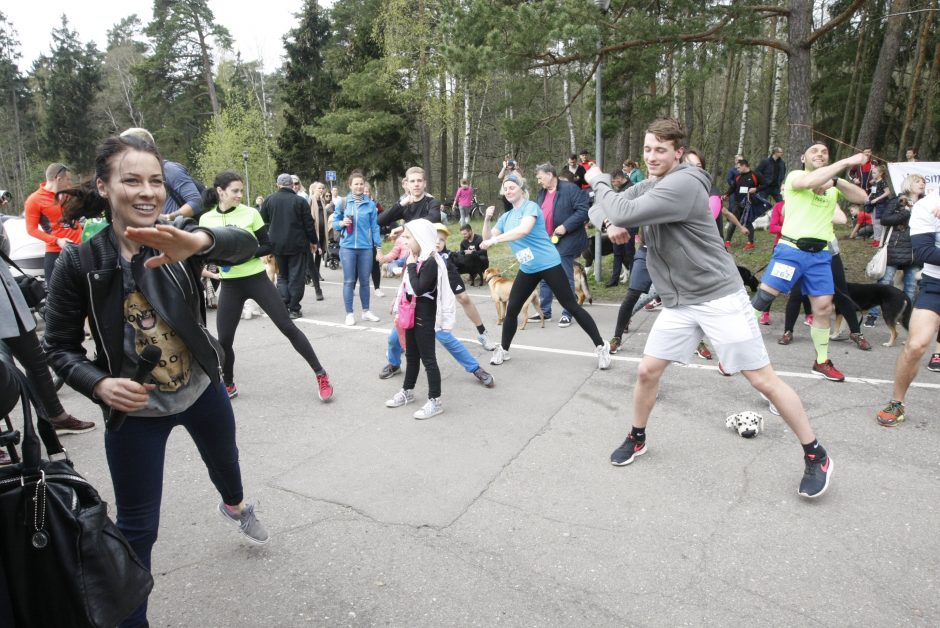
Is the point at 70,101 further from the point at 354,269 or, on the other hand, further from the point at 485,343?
the point at 485,343

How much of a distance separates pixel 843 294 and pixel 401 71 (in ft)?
84.3

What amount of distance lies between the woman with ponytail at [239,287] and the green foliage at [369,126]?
24.3m

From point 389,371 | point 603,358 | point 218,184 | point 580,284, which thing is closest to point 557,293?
point 603,358

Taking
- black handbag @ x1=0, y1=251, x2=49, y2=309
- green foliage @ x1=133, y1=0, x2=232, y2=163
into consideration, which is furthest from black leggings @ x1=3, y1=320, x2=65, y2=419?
green foliage @ x1=133, y1=0, x2=232, y2=163

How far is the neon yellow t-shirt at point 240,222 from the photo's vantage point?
5008 millimetres

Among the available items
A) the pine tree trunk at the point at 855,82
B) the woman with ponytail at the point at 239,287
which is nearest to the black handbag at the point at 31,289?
the woman with ponytail at the point at 239,287

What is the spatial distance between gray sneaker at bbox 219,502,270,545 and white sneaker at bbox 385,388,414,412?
208cm

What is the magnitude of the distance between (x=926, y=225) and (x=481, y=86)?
81.2 ft

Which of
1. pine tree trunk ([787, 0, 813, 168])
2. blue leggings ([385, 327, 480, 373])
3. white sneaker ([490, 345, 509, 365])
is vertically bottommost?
white sneaker ([490, 345, 509, 365])

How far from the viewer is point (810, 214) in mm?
5406

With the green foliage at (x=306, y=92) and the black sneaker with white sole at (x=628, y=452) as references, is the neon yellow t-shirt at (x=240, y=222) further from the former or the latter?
the green foliage at (x=306, y=92)

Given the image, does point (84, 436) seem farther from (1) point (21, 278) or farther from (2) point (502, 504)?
(2) point (502, 504)

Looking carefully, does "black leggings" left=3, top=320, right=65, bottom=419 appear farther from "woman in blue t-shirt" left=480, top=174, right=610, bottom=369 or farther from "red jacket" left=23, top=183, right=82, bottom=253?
"woman in blue t-shirt" left=480, top=174, right=610, bottom=369

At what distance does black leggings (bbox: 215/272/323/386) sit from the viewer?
16.5 feet
